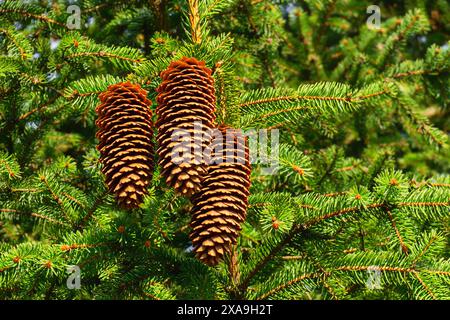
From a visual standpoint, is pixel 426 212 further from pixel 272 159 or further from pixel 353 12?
pixel 353 12

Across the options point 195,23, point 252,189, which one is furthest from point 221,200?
point 252,189

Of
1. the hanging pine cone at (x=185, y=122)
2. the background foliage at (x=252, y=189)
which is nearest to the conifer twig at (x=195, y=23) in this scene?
the background foliage at (x=252, y=189)

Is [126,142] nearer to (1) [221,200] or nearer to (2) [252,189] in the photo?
(1) [221,200]

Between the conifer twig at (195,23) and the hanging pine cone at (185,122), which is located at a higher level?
the conifer twig at (195,23)

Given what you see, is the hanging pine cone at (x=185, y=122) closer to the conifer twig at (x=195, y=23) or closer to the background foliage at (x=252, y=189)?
the background foliage at (x=252, y=189)

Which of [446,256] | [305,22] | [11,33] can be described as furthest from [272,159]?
[305,22]

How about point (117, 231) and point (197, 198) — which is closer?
point (197, 198)
